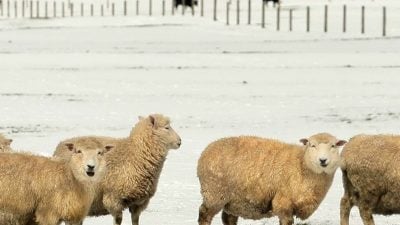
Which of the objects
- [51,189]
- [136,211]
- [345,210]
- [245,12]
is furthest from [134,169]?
[245,12]

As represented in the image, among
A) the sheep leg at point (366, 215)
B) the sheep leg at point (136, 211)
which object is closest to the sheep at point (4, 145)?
the sheep leg at point (136, 211)

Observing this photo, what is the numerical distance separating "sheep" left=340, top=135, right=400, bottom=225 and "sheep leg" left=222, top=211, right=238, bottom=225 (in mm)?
1245

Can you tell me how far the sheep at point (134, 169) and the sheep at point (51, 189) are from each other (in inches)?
59.5

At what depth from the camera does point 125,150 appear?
13.4 metres

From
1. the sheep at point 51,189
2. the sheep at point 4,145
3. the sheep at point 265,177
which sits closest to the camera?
the sheep at point 51,189

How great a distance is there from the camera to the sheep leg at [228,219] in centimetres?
1279

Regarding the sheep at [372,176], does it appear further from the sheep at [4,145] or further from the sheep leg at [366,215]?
the sheep at [4,145]

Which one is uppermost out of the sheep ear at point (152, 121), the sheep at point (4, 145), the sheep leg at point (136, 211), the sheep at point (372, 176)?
the sheep ear at point (152, 121)

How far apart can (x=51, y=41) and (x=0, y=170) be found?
33.5 metres

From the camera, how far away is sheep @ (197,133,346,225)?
39.9 feet

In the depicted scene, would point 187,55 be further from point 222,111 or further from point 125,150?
point 125,150

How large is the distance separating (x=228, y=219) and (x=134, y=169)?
4.16 ft

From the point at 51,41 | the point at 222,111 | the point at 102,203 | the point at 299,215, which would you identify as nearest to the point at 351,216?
the point at 299,215

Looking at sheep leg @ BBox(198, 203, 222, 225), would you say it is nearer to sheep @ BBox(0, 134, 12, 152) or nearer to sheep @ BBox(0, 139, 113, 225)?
sheep @ BBox(0, 139, 113, 225)
